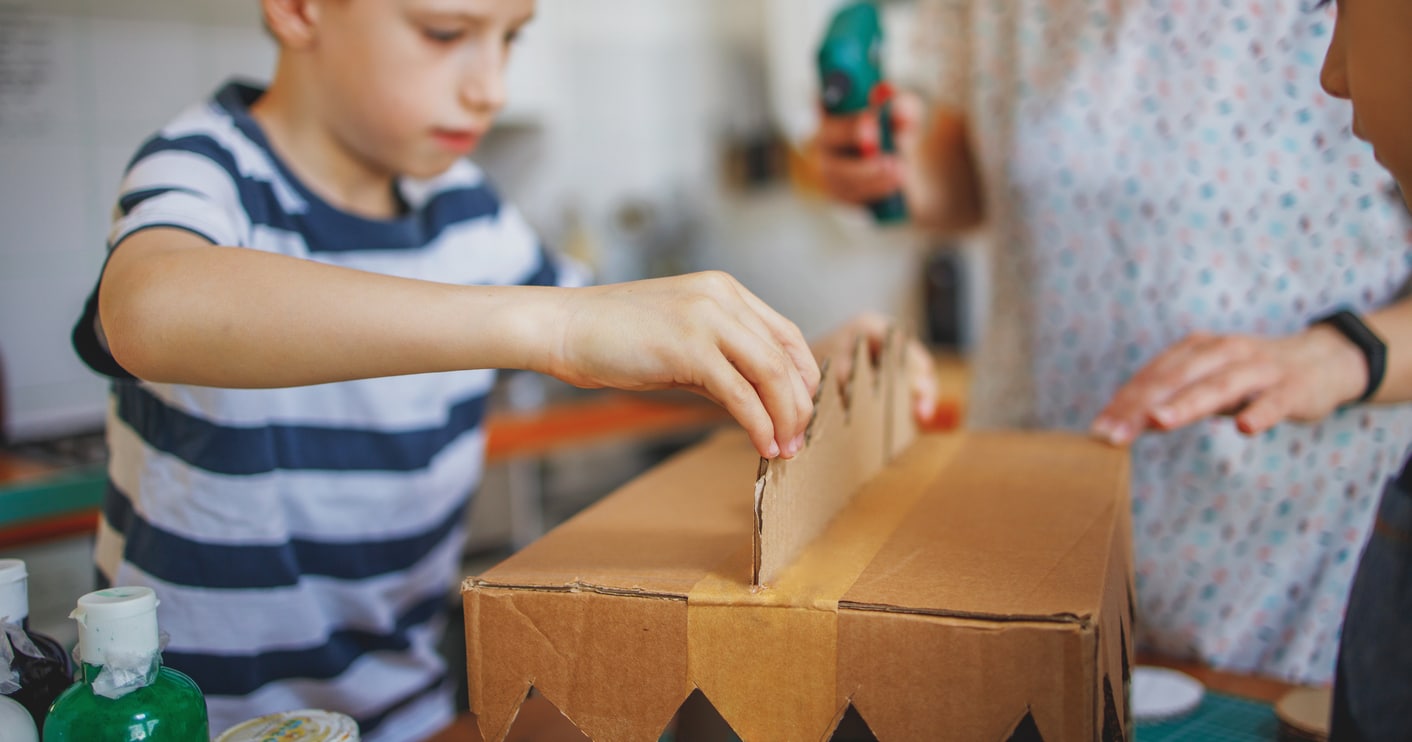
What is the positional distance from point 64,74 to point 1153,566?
2.29 meters

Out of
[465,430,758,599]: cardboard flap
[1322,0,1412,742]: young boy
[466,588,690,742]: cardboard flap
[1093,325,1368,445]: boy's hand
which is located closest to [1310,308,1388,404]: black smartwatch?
[1093,325,1368,445]: boy's hand

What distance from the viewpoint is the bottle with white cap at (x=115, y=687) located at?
0.52 metres

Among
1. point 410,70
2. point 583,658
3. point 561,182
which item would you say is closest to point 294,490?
point 410,70

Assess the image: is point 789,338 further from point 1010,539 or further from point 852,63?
point 852,63

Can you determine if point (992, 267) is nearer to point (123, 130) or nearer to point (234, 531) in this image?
point (234, 531)

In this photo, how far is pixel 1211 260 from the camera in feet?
3.66

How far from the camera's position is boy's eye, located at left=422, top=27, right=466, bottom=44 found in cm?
90

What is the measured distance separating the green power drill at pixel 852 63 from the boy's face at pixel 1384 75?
67cm

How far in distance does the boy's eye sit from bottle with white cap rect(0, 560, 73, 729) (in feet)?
1.69

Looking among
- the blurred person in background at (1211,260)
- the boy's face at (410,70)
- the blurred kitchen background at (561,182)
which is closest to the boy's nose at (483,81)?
the boy's face at (410,70)

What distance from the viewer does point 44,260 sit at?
7.31 feet

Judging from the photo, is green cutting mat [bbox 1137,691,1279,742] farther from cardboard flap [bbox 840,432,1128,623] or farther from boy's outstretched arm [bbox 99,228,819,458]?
boy's outstretched arm [bbox 99,228,819,458]

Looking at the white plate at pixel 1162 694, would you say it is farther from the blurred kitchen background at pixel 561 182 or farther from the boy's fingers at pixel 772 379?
the blurred kitchen background at pixel 561 182

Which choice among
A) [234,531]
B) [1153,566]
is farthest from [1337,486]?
[234,531]
